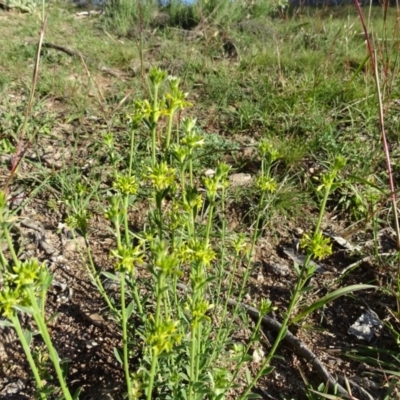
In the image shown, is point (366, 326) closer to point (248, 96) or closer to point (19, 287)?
point (19, 287)

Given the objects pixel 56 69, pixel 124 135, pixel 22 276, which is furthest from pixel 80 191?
pixel 56 69

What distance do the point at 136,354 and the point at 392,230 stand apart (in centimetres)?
139

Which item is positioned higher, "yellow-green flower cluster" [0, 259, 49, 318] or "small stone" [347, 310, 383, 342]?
"yellow-green flower cluster" [0, 259, 49, 318]

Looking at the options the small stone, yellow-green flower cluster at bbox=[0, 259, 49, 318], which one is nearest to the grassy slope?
the small stone

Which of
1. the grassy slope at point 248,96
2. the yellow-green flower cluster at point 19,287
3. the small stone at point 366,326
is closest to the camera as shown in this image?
the yellow-green flower cluster at point 19,287

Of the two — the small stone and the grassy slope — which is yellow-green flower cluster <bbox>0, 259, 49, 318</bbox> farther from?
the small stone

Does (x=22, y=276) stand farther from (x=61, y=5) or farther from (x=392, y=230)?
(x=61, y=5)

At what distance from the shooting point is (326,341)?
1872mm

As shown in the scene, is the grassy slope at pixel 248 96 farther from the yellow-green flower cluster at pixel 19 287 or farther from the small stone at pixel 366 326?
the yellow-green flower cluster at pixel 19 287

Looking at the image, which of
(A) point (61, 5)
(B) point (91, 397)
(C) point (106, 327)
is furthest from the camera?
(A) point (61, 5)

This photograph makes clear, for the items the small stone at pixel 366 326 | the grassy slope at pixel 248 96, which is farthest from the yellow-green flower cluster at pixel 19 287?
the small stone at pixel 366 326

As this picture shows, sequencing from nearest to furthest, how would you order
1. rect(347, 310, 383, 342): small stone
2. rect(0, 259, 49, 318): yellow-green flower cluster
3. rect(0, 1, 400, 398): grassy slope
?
rect(0, 259, 49, 318): yellow-green flower cluster → rect(347, 310, 383, 342): small stone → rect(0, 1, 400, 398): grassy slope

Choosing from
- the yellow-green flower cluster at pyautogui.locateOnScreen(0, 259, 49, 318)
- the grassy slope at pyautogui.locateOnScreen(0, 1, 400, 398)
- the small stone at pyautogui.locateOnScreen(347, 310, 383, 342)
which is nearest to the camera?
the yellow-green flower cluster at pyautogui.locateOnScreen(0, 259, 49, 318)

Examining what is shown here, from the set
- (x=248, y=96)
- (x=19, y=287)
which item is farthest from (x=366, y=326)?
(x=248, y=96)
